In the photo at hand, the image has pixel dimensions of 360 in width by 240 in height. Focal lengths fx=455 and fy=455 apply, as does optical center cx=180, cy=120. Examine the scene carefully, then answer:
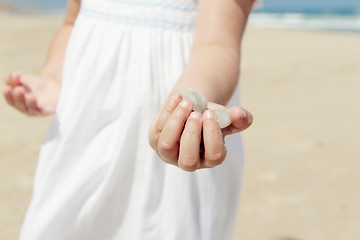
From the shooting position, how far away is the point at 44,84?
4.28 ft

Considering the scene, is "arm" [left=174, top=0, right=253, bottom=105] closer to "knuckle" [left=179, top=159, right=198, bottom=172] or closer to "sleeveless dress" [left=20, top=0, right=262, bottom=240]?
"sleeveless dress" [left=20, top=0, right=262, bottom=240]

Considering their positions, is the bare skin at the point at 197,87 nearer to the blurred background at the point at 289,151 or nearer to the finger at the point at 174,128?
the finger at the point at 174,128

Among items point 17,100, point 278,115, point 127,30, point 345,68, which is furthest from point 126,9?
point 345,68

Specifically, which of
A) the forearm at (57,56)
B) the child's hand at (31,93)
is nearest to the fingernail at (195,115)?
the child's hand at (31,93)

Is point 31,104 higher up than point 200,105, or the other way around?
point 200,105

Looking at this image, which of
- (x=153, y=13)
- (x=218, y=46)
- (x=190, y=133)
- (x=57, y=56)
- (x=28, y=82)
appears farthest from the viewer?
(x=57, y=56)

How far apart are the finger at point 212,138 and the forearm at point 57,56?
76 centimetres

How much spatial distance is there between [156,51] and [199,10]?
148mm

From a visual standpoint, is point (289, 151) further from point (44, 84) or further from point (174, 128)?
point (174, 128)

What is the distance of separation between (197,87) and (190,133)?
0.22 m

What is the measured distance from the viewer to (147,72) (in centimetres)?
112

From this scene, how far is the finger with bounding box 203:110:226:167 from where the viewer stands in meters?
0.72

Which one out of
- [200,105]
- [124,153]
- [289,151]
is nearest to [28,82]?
[124,153]

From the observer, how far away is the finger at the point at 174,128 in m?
0.73
